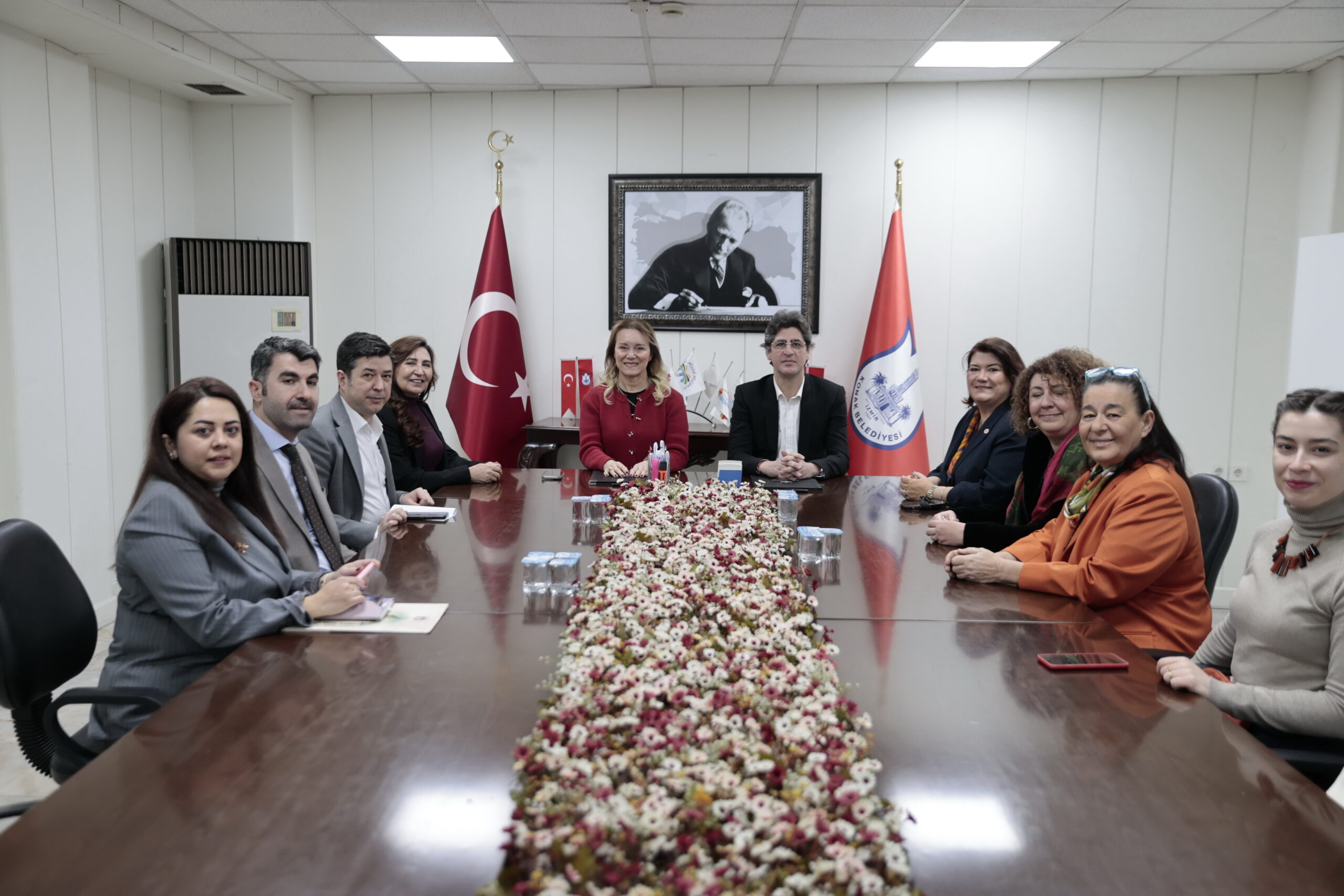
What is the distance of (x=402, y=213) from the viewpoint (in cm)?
561

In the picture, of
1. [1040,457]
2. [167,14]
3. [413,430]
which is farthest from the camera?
[167,14]

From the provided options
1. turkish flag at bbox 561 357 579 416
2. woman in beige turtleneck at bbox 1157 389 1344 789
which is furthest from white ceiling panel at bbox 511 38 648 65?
woman in beige turtleneck at bbox 1157 389 1344 789

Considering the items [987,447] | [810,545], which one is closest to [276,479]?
[810,545]

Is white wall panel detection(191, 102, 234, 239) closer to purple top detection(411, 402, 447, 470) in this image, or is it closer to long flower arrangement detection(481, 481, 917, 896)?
purple top detection(411, 402, 447, 470)

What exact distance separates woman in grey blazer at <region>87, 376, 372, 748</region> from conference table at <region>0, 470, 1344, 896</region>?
0.10 metres

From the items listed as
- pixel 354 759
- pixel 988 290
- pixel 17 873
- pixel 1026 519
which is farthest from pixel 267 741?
pixel 988 290

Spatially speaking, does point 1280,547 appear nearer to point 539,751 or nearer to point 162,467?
point 539,751

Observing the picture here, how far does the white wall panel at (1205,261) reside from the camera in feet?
16.7

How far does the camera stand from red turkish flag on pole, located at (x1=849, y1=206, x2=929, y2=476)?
16.9 ft

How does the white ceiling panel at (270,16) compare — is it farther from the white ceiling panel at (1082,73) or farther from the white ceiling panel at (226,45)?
the white ceiling panel at (1082,73)

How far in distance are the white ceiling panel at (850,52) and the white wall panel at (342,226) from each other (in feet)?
7.70

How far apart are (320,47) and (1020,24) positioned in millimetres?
3317

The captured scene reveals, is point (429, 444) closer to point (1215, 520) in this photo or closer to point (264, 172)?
point (264, 172)

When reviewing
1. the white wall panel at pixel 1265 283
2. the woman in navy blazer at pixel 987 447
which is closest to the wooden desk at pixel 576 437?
the woman in navy blazer at pixel 987 447
